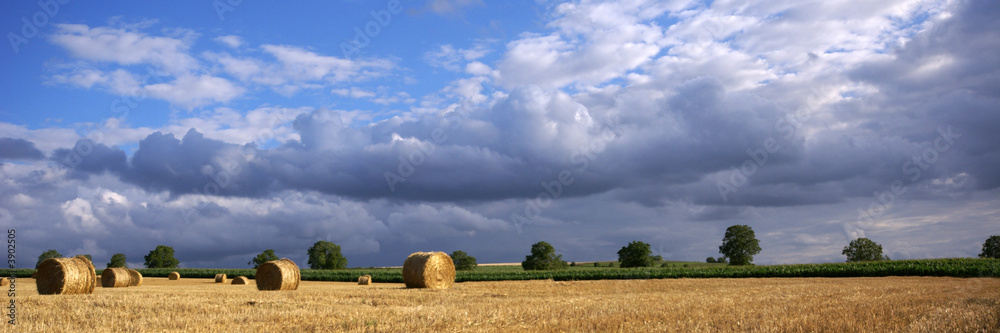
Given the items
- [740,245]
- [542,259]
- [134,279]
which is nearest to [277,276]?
[134,279]

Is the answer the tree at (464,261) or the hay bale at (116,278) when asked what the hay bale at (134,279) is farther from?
the tree at (464,261)

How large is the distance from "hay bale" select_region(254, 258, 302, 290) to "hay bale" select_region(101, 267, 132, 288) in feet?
32.2

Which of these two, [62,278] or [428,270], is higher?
[62,278]

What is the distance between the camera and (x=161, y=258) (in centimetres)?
10006

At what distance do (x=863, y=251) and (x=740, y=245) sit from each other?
69.1ft

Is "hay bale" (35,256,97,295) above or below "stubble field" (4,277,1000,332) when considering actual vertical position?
above

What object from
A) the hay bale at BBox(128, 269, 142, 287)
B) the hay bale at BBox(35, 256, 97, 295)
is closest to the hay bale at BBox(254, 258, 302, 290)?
the hay bale at BBox(35, 256, 97, 295)

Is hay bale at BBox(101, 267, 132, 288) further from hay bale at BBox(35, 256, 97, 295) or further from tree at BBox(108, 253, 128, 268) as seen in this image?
tree at BBox(108, 253, 128, 268)

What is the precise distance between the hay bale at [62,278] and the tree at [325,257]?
8017 cm

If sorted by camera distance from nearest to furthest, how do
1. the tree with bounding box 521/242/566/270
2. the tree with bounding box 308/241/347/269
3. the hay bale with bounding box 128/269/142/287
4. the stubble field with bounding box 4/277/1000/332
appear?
the stubble field with bounding box 4/277/1000/332 < the hay bale with bounding box 128/269/142/287 < the tree with bounding box 521/242/566/270 < the tree with bounding box 308/241/347/269

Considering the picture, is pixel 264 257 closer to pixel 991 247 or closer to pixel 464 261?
pixel 464 261

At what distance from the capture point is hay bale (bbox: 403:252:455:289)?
27297 millimetres

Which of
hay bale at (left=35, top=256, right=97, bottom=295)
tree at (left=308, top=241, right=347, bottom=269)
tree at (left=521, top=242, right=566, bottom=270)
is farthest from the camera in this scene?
tree at (left=308, top=241, right=347, bottom=269)

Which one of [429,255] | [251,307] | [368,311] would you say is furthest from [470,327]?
[429,255]
